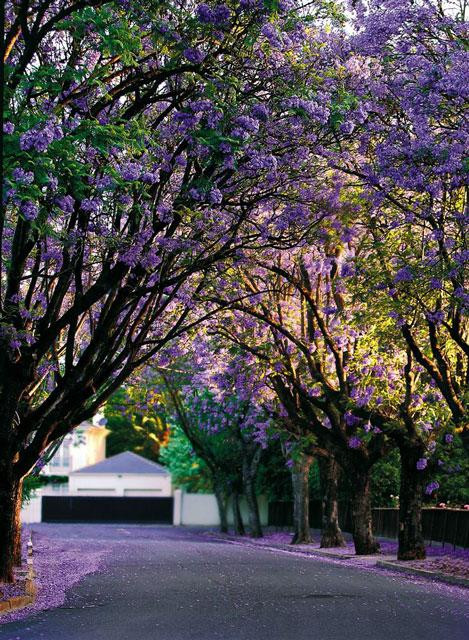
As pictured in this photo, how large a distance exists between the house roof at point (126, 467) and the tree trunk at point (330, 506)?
41.5 m

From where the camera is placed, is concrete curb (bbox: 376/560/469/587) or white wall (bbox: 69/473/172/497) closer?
concrete curb (bbox: 376/560/469/587)

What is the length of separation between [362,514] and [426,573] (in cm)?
695

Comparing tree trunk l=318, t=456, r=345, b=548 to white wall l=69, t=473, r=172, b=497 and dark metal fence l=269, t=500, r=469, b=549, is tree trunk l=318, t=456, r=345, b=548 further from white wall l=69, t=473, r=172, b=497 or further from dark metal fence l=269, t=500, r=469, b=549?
white wall l=69, t=473, r=172, b=497

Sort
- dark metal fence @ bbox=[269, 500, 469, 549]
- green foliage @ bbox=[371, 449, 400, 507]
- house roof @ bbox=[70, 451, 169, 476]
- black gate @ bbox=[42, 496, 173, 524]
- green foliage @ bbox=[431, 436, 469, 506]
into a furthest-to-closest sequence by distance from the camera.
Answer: house roof @ bbox=[70, 451, 169, 476] → black gate @ bbox=[42, 496, 173, 524] → green foliage @ bbox=[371, 449, 400, 507] → dark metal fence @ bbox=[269, 500, 469, 549] → green foliage @ bbox=[431, 436, 469, 506]

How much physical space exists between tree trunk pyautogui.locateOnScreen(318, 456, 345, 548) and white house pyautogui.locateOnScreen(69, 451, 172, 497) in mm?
42055

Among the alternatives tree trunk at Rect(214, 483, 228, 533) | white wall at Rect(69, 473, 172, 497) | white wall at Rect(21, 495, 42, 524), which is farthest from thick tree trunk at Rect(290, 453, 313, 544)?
white wall at Rect(69, 473, 172, 497)

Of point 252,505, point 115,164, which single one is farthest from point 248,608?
point 252,505

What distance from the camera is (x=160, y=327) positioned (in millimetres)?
22781

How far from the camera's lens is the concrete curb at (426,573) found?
19.1 metres

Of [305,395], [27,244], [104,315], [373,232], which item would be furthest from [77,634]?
[305,395]

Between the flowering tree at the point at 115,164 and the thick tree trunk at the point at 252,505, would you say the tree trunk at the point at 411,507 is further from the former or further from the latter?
the thick tree trunk at the point at 252,505

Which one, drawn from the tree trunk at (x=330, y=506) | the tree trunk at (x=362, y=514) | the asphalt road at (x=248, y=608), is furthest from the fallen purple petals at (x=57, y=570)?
the tree trunk at (x=330, y=506)

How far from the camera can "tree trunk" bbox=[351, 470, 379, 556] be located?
90.6 feet

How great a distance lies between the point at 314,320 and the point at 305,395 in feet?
6.05
